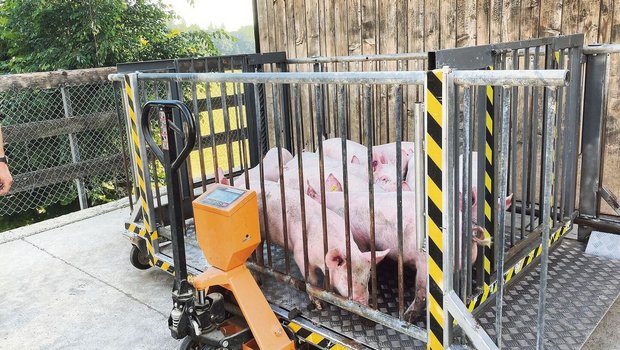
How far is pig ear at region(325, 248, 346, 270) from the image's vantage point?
2902 mm

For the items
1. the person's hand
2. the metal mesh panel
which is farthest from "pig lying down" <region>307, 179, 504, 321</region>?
the metal mesh panel

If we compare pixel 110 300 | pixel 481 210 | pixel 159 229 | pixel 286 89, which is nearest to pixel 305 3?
pixel 286 89

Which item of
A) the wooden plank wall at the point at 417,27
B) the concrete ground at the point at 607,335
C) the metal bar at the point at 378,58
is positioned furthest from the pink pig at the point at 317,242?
the wooden plank wall at the point at 417,27

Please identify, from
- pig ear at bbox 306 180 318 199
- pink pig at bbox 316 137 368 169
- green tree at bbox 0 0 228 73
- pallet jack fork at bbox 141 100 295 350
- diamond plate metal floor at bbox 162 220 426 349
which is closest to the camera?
diamond plate metal floor at bbox 162 220 426 349

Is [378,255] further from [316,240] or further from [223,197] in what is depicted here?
[223,197]

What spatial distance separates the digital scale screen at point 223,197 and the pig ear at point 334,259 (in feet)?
1.97

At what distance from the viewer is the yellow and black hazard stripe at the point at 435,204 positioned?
7.26 ft

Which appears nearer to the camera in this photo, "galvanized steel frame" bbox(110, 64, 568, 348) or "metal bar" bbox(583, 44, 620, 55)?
"galvanized steel frame" bbox(110, 64, 568, 348)

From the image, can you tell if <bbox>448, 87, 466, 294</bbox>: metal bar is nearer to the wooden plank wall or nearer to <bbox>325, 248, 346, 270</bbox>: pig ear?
<bbox>325, 248, 346, 270</bbox>: pig ear

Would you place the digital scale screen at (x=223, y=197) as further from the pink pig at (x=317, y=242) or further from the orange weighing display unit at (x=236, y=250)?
the pink pig at (x=317, y=242)

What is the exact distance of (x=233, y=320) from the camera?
10.4 ft

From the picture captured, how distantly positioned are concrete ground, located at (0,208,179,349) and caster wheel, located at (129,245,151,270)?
0.08 meters

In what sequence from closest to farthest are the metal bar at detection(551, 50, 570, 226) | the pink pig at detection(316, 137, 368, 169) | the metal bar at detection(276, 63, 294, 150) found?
1. the metal bar at detection(551, 50, 570, 226)
2. the pink pig at detection(316, 137, 368, 169)
3. the metal bar at detection(276, 63, 294, 150)

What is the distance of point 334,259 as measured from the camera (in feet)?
9.57
